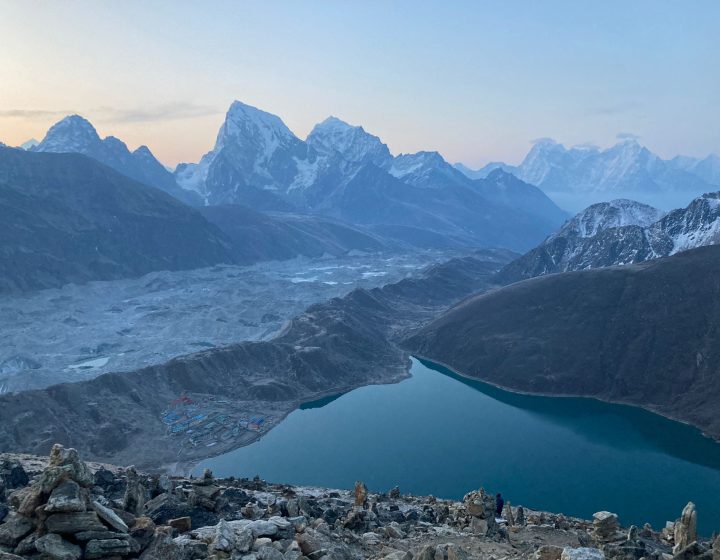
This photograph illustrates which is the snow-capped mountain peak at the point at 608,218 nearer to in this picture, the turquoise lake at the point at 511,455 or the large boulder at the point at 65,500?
the turquoise lake at the point at 511,455

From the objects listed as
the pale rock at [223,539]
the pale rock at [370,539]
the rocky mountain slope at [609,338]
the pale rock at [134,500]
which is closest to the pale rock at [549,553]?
the pale rock at [370,539]

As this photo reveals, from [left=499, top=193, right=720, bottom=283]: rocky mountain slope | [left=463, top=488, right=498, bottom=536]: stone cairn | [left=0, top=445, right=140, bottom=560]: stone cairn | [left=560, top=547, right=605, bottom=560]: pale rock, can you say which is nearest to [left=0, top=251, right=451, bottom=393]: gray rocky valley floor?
[left=499, top=193, right=720, bottom=283]: rocky mountain slope

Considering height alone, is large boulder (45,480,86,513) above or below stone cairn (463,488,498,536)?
above

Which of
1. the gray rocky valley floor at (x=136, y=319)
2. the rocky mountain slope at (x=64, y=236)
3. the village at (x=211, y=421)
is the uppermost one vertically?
the rocky mountain slope at (x=64, y=236)

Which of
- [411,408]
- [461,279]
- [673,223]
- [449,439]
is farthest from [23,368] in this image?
[673,223]

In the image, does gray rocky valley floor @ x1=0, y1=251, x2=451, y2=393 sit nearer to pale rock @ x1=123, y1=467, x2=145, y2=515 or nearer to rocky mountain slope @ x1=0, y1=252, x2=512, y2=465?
rocky mountain slope @ x1=0, y1=252, x2=512, y2=465

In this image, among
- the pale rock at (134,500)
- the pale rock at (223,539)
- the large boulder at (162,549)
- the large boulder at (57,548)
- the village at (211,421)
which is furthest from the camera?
the village at (211,421)

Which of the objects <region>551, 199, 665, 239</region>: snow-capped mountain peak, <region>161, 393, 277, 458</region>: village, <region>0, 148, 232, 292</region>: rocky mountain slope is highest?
<region>551, 199, 665, 239</region>: snow-capped mountain peak
